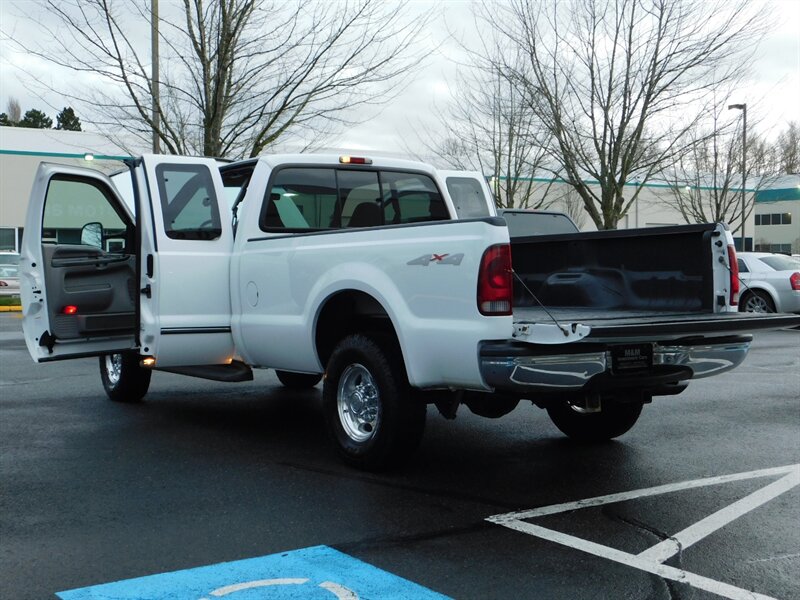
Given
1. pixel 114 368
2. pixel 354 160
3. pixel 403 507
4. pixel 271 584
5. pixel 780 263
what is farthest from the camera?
pixel 780 263

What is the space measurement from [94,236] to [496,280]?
436 cm

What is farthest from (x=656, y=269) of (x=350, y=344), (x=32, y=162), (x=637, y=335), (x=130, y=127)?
(x=32, y=162)

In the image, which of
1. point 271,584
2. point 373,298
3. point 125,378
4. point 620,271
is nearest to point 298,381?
point 125,378

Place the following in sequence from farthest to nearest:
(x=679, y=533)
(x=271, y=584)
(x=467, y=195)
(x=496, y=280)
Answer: (x=467, y=195), (x=496, y=280), (x=679, y=533), (x=271, y=584)

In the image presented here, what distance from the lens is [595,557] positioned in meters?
4.25

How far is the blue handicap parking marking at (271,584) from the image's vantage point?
3756mm

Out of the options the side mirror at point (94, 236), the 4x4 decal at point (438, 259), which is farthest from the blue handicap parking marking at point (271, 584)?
the side mirror at point (94, 236)

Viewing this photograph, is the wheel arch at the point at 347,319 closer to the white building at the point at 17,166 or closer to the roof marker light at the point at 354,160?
the roof marker light at the point at 354,160

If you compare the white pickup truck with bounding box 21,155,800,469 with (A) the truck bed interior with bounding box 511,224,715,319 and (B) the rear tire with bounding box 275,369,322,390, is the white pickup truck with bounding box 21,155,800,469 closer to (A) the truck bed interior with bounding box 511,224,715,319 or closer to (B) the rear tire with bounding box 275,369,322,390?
(A) the truck bed interior with bounding box 511,224,715,319

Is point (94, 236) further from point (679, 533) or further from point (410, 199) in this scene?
point (679, 533)

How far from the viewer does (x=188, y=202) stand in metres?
7.37

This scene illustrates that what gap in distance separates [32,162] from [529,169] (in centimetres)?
2287

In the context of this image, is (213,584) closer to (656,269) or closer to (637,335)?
(637,335)

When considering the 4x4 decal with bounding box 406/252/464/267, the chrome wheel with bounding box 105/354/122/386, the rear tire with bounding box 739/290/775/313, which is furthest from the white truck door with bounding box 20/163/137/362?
the rear tire with bounding box 739/290/775/313
